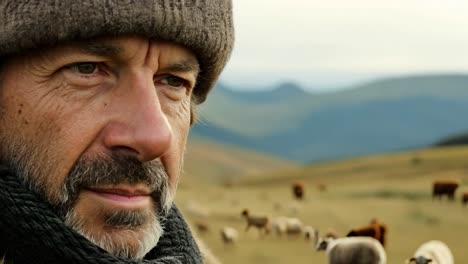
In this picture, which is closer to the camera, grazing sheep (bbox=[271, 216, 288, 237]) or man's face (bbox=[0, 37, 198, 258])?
man's face (bbox=[0, 37, 198, 258])

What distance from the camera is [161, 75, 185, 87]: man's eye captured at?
10.2 ft

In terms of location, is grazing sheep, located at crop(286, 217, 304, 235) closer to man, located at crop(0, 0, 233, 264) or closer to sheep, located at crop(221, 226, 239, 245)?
sheep, located at crop(221, 226, 239, 245)

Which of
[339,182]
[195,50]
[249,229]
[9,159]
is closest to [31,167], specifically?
[9,159]

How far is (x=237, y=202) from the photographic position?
2366 cm

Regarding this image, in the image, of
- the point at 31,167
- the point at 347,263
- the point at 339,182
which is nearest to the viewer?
the point at 31,167

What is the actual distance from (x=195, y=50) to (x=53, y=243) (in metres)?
0.96

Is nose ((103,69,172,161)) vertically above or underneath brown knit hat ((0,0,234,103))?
underneath

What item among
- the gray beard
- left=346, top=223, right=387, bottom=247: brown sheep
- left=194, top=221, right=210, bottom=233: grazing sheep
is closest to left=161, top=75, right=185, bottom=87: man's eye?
the gray beard

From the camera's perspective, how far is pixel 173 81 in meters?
3.16

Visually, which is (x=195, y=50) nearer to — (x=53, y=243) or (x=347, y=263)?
(x=53, y=243)

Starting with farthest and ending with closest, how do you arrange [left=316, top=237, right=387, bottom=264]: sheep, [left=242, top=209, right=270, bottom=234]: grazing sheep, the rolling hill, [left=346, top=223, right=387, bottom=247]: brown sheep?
the rolling hill, [left=242, top=209, right=270, bottom=234]: grazing sheep, [left=346, top=223, right=387, bottom=247]: brown sheep, [left=316, top=237, right=387, bottom=264]: sheep

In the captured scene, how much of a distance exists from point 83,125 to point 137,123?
0.20 metres

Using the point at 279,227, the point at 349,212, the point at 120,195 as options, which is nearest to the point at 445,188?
the point at 349,212

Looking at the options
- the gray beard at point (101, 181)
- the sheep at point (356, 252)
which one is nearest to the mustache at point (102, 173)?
the gray beard at point (101, 181)
